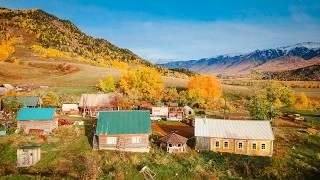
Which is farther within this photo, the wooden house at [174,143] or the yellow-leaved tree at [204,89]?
the yellow-leaved tree at [204,89]

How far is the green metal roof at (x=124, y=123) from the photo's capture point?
46.5 meters

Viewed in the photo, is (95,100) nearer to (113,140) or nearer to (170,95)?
(113,140)

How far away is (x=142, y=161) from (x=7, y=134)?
2089 cm

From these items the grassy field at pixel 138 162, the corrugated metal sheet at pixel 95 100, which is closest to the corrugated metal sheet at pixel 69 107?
the corrugated metal sheet at pixel 95 100

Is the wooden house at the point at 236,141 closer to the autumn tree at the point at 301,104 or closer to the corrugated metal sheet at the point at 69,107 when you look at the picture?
the corrugated metal sheet at the point at 69,107

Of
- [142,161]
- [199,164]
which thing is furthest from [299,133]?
[142,161]

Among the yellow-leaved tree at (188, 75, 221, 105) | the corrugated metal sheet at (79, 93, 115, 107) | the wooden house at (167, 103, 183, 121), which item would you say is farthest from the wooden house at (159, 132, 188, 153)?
the yellow-leaved tree at (188, 75, 221, 105)

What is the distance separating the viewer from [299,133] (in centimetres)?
5941

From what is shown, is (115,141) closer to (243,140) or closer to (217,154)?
(217,154)

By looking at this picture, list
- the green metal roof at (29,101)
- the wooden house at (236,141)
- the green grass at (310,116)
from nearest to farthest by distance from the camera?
the wooden house at (236,141), the green metal roof at (29,101), the green grass at (310,116)

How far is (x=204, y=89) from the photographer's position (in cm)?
9319

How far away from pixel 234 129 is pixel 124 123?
51.3 ft

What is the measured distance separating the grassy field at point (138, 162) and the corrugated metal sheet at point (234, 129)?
2.88 meters

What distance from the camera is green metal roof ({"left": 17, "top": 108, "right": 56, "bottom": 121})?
51881 millimetres
